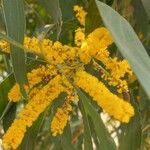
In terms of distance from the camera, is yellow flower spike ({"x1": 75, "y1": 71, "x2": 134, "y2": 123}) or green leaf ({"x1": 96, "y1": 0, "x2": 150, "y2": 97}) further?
yellow flower spike ({"x1": 75, "y1": 71, "x2": 134, "y2": 123})

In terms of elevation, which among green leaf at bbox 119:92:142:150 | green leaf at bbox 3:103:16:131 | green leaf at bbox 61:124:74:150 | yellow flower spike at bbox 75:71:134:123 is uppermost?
yellow flower spike at bbox 75:71:134:123

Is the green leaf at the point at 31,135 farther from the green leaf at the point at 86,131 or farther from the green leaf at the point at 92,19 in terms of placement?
the green leaf at the point at 92,19

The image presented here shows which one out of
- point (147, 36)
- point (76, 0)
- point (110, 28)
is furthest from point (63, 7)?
point (110, 28)

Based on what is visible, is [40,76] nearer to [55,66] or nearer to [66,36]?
Result: [55,66]

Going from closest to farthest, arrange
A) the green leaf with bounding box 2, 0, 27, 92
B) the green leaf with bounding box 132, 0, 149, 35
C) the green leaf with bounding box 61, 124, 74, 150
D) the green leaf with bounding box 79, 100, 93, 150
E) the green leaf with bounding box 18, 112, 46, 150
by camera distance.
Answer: the green leaf with bounding box 2, 0, 27, 92 < the green leaf with bounding box 79, 100, 93, 150 < the green leaf with bounding box 18, 112, 46, 150 < the green leaf with bounding box 61, 124, 74, 150 < the green leaf with bounding box 132, 0, 149, 35

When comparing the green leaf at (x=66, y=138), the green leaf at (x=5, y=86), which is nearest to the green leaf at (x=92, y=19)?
the green leaf at (x=5, y=86)

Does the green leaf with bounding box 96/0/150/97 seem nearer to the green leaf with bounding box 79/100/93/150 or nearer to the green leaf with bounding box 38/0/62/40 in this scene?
the green leaf with bounding box 38/0/62/40

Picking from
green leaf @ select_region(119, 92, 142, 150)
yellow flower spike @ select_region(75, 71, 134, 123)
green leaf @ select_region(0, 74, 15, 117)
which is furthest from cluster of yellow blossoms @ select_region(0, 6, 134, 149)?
green leaf @ select_region(119, 92, 142, 150)
